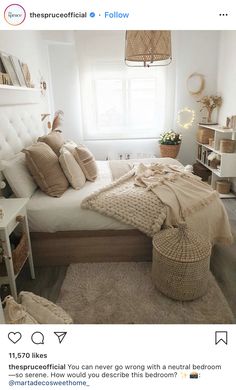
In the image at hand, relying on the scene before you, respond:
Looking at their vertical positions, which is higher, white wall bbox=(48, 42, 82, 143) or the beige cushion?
white wall bbox=(48, 42, 82, 143)

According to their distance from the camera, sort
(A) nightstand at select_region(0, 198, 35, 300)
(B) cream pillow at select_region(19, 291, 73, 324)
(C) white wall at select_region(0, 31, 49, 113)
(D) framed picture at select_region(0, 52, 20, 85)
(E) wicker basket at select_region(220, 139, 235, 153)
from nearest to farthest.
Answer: (B) cream pillow at select_region(19, 291, 73, 324) < (A) nightstand at select_region(0, 198, 35, 300) < (D) framed picture at select_region(0, 52, 20, 85) < (C) white wall at select_region(0, 31, 49, 113) < (E) wicker basket at select_region(220, 139, 235, 153)

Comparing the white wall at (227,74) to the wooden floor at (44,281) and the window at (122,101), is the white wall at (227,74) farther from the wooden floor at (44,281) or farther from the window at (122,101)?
the wooden floor at (44,281)

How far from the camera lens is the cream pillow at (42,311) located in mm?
877

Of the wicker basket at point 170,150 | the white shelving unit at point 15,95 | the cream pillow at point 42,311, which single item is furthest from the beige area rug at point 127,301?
the wicker basket at point 170,150

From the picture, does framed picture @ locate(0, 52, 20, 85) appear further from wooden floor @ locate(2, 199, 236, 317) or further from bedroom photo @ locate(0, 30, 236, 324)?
wooden floor @ locate(2, 199, 236, 317)

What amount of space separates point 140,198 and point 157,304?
673 millimetres

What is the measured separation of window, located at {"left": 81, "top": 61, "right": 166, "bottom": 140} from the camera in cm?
386

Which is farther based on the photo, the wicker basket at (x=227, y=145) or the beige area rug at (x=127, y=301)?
the wicker basket at (x=227, y=145)
